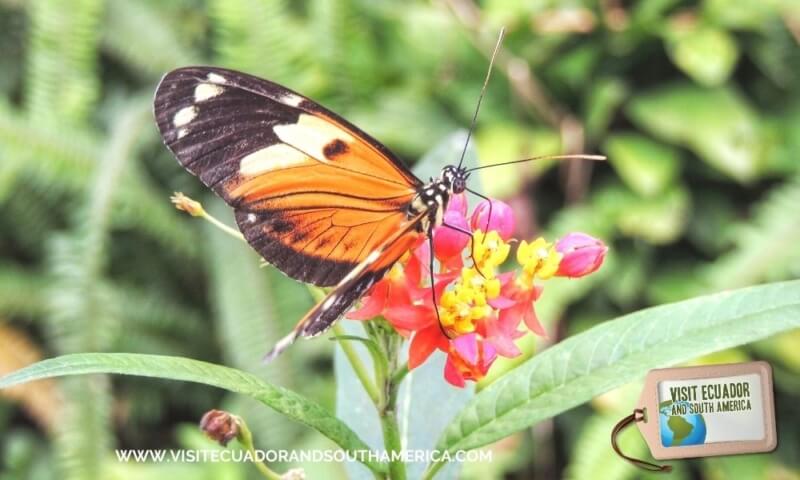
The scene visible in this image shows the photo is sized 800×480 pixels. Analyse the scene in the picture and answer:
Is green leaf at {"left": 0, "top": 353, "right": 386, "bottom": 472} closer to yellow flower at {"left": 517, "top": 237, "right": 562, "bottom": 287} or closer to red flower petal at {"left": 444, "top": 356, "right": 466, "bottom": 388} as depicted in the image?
red flower petal at {"left": 444, "top": 356, "right": 466, "bottom": 388}

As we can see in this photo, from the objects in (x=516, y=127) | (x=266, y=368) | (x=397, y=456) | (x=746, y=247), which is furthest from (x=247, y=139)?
(x=516, y=127)

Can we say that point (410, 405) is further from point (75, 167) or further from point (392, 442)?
point (75, 167)

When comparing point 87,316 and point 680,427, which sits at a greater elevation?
point 87,316

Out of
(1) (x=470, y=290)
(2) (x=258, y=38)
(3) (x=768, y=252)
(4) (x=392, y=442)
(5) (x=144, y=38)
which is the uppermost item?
(5) (x=144, y=38)

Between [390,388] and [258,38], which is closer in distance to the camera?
[390,388]

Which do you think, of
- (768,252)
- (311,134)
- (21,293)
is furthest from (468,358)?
(21,293)
